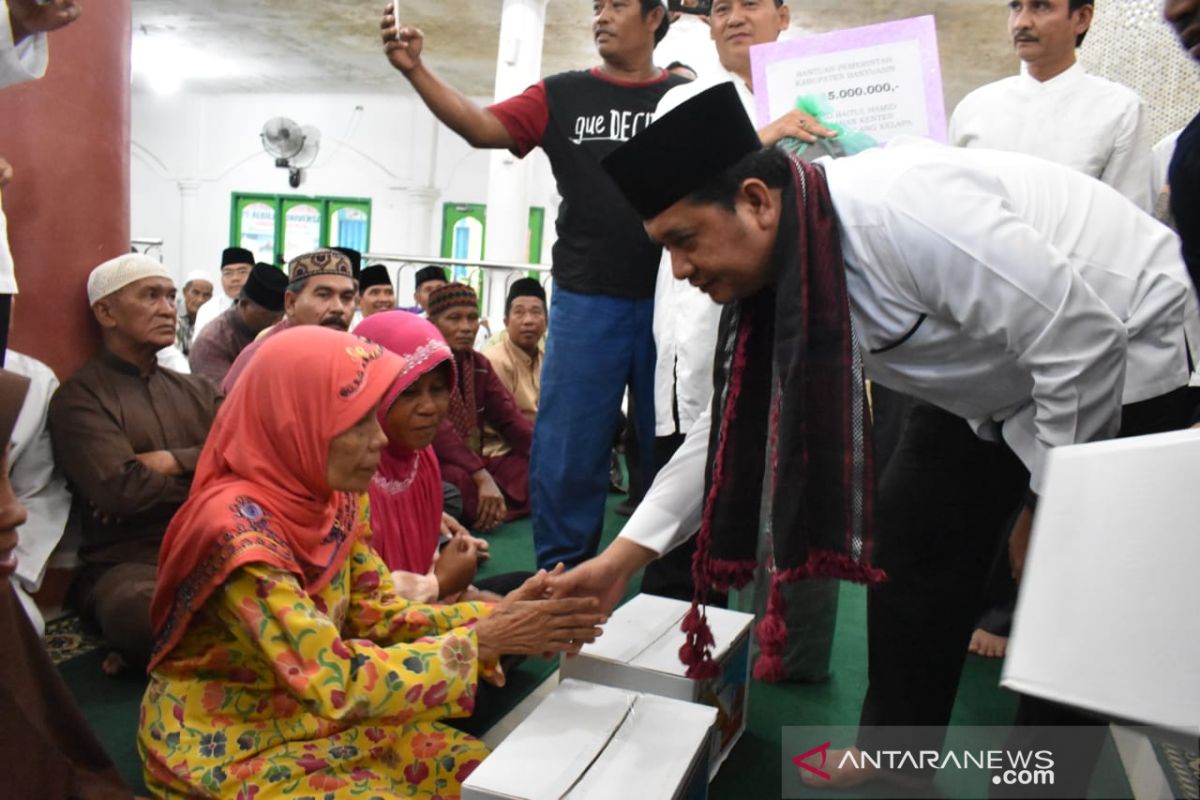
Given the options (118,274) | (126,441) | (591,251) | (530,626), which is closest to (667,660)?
(530,626)

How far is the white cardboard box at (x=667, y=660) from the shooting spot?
1.61 m

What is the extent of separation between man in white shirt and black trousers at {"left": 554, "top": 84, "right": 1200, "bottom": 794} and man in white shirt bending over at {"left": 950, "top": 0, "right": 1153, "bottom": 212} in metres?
1.11

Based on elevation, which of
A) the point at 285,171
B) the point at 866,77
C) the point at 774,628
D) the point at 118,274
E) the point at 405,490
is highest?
the point at 285,171

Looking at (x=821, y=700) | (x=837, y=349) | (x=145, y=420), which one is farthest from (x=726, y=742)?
(x=145, y=420)

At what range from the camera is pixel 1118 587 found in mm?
507

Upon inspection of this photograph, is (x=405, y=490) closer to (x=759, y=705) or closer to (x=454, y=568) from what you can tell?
(x=454, y=568)

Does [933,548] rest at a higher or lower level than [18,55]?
lower

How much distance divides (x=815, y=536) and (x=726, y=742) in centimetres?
82

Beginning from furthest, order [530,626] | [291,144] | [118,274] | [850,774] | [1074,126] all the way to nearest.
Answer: [291,144] → [118,274] → [1074,126] → [530,626] → [850,774]

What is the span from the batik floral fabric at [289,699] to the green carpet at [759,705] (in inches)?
18.9

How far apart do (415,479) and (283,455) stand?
81 centimetres

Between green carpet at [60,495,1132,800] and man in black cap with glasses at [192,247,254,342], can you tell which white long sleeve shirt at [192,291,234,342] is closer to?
man in black cap with glasses at [192,247,254,342]

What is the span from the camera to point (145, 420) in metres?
2.58

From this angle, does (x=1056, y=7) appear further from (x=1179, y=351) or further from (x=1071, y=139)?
(x=1179, y=351)
